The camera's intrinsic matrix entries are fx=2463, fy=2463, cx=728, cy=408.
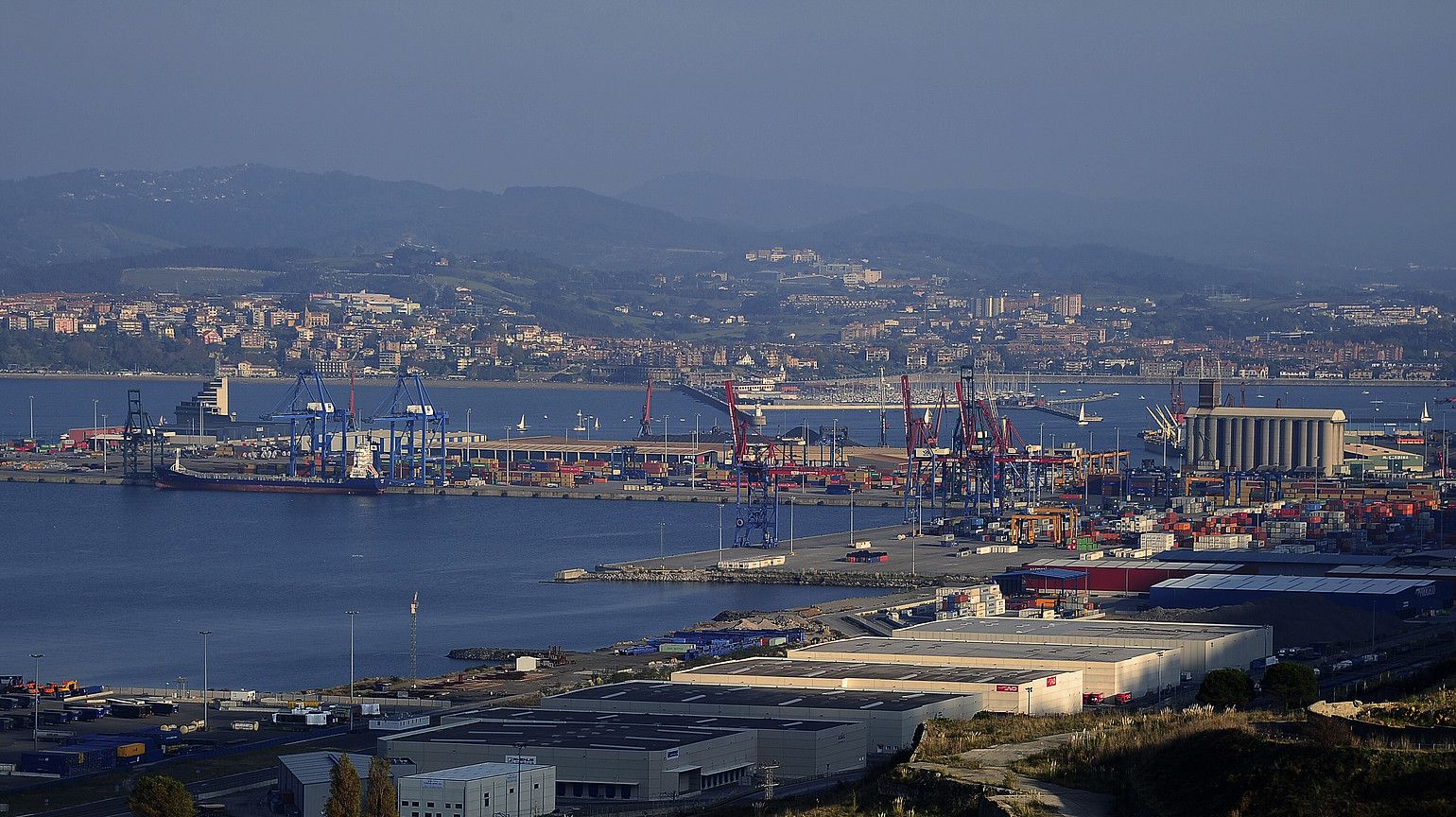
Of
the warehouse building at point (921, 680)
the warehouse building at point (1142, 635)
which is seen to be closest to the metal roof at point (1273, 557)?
the warehouse building at point (1142, 635)

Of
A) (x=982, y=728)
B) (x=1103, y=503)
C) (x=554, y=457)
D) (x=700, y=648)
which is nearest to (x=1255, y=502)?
(x=1103, y=503)

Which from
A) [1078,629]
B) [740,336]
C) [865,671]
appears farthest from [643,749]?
[740,336]

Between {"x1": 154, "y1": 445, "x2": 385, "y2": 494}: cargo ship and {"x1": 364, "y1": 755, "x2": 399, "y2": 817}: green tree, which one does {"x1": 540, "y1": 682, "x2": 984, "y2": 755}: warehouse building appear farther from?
{"x1": 154, "y1": 445, "x2": 385, "y2": 494}: cargo ship

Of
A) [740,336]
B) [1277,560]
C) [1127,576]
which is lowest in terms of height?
[1127,576]

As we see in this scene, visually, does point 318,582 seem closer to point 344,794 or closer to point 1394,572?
point 1394,572

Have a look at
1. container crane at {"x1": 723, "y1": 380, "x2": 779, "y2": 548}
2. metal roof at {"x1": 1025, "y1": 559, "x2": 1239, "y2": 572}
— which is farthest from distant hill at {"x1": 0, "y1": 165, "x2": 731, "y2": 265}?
metal roof at {"x1": 1025, "y1": 559, "x2": 1239, "y2": 572}

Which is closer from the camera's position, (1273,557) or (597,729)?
(597,729)
